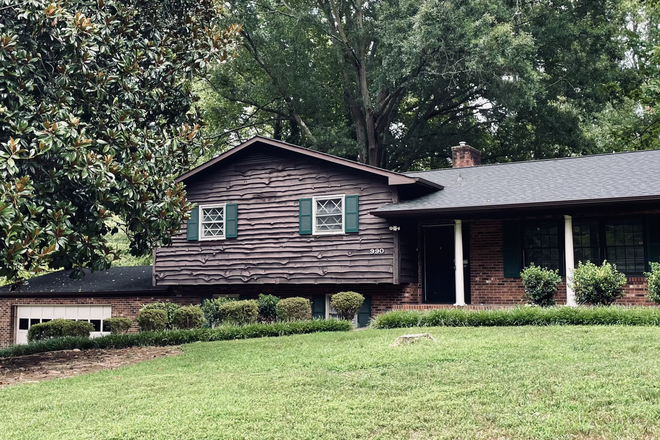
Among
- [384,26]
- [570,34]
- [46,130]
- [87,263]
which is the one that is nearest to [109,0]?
[46,130]

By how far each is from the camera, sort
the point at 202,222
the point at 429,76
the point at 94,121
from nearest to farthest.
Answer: the point at 94,121 → the point at 202,222 → the point at 429,76

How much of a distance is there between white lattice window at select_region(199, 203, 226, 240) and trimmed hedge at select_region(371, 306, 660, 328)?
23.0 feet

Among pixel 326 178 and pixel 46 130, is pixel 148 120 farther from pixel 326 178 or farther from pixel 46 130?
pixel 326 178

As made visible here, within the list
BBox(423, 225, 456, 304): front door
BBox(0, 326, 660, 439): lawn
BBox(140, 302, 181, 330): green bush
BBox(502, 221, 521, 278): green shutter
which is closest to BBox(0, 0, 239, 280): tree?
BBox(0, 326, 660, 439): lawn

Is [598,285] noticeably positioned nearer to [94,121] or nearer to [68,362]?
[94,121]

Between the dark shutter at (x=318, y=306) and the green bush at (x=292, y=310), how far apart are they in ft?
9.77

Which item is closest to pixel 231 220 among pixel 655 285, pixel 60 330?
pixel 60 330

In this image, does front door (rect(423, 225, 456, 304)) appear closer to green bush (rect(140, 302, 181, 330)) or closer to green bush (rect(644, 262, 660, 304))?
green bush (rect(644, 262, 660, 304))

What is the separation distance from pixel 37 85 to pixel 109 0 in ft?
6.76

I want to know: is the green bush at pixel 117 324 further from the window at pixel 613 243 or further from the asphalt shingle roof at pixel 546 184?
the window at pixel 613 243

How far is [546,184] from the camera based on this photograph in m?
17.4

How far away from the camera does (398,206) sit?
1770 centimetres

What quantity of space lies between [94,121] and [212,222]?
826cm

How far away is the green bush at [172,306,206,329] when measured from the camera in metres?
16.1
